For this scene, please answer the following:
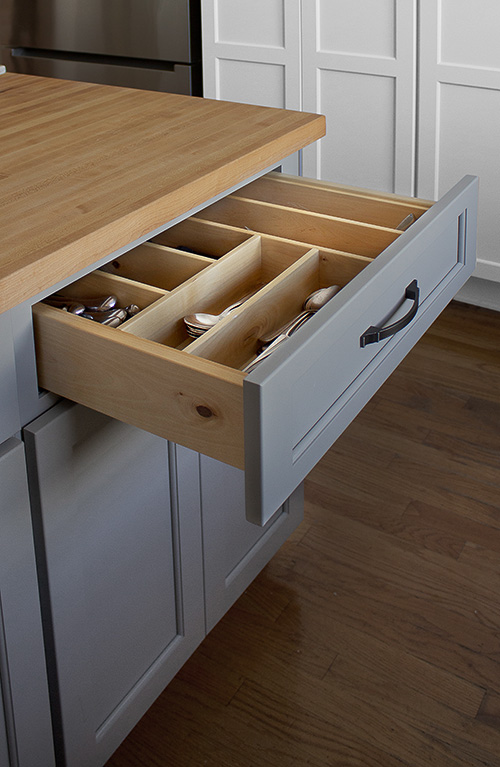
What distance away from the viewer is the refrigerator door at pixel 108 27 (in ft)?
8.96

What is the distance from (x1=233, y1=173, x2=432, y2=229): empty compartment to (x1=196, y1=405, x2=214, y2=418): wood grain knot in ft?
1.66

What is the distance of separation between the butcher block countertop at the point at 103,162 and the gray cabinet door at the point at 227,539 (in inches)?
16.0

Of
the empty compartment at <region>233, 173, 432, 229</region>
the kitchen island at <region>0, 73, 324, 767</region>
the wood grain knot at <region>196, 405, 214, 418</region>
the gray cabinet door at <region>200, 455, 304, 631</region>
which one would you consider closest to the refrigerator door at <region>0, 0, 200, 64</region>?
the kitchen island at <region>0, 73, 324, 767</region>

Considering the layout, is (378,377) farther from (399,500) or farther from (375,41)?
(375,41)

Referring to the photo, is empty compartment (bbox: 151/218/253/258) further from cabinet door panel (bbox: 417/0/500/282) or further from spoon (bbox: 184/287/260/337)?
cabinet door panel (bbox: 417/0/500/282)

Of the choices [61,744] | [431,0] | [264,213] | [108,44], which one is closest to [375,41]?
[431,0]

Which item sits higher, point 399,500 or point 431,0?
point 431,0

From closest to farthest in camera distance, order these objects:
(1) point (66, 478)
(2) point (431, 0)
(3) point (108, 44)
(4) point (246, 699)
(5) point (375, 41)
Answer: (1) point (66, 478)
(4) point (246, 699)
(2) point (431, 0)
(5) point (375, 41)
(3) point (108, 44)

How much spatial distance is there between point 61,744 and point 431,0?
6.96 feet

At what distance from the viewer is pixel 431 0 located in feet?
7.50

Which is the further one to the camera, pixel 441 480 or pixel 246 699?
pixel 441 480

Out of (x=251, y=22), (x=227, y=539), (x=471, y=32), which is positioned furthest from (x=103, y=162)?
(x=251, y=22)

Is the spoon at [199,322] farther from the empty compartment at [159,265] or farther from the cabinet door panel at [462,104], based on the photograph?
the cabinet door panel at [462,104]

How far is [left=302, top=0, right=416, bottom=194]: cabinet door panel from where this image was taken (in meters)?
2.41
